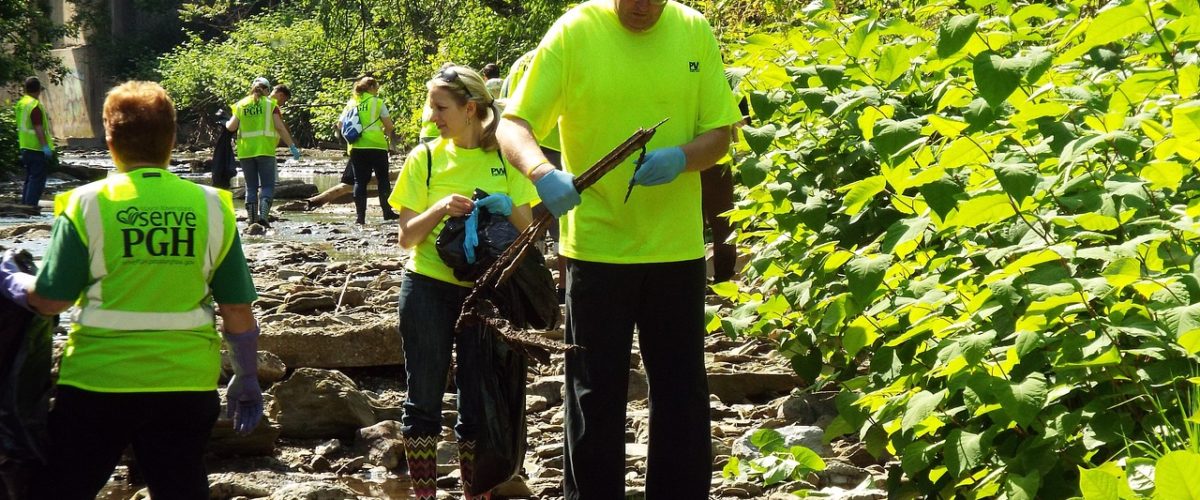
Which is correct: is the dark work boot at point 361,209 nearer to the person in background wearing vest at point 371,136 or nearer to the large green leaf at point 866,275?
the person in background wearing vest at point 371,136

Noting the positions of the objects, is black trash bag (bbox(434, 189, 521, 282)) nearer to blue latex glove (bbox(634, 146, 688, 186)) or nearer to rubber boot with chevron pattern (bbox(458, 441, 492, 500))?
rubber boot with chevron pattern (bbox(458, 441, 492, 500))

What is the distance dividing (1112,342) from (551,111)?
1.67m

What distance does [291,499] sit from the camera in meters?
5.80

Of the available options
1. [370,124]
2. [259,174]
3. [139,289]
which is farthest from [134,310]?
[259,174]

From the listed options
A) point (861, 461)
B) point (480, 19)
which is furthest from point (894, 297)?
point (480, 19)

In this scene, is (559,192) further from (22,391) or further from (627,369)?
(22,391)

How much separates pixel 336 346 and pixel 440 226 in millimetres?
3021

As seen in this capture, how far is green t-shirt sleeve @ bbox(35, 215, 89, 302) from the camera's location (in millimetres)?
3830

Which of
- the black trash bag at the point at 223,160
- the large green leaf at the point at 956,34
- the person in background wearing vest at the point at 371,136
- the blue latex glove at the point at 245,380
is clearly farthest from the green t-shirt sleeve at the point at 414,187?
→ the black trash bag at the point at 223,160

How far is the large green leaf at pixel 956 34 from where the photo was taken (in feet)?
12.6

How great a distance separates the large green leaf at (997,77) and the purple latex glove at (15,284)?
2396 millimetres

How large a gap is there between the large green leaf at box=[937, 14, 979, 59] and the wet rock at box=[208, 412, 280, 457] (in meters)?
3.73

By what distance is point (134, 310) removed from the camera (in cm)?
388

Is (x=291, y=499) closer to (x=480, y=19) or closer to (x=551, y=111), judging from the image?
(x=551, y=111)
